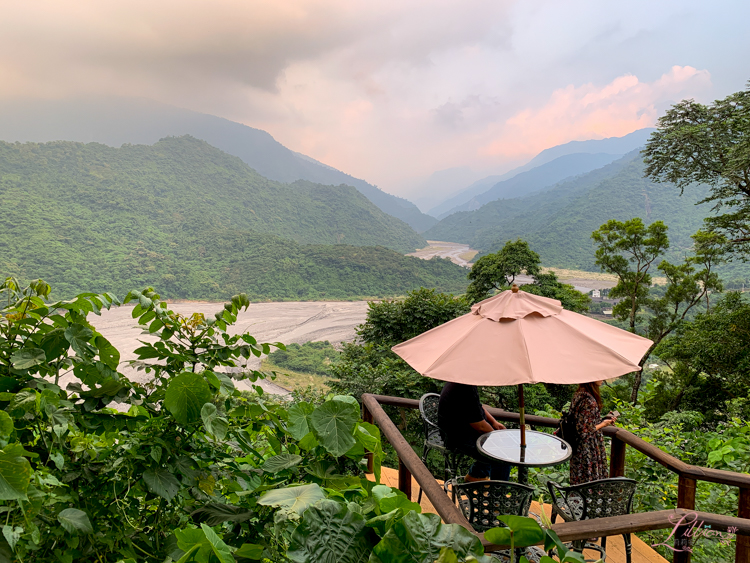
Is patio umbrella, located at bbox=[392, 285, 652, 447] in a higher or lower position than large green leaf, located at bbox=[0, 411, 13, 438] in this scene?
lower

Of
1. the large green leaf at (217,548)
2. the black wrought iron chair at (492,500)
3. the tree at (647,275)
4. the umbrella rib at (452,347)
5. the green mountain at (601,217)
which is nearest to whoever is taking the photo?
the large green leaf at (217,548)

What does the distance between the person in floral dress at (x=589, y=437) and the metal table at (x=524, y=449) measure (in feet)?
0.40

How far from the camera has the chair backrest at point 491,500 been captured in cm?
185

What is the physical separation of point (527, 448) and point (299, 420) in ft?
7.57

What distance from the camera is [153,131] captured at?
392 ft

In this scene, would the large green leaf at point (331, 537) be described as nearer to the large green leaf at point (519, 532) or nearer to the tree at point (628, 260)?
the large green leaf at point (519, 532)

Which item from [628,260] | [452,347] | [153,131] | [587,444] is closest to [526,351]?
Result: [452,347]

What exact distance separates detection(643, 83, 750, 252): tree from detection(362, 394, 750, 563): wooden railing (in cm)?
1084

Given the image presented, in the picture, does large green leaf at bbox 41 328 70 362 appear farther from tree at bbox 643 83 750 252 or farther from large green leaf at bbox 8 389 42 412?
tree at bbox 643 83 750 252

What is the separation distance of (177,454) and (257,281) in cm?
5606

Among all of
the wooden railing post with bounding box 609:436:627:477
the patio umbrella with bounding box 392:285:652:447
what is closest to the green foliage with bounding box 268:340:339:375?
Answer: the wooden railing post with bounding box 609:436:627:477

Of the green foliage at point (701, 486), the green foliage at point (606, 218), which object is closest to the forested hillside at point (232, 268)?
the green foliage at point (606, 218)

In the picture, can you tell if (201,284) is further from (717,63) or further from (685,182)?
(717,63)

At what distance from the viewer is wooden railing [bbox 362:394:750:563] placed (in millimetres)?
1357
